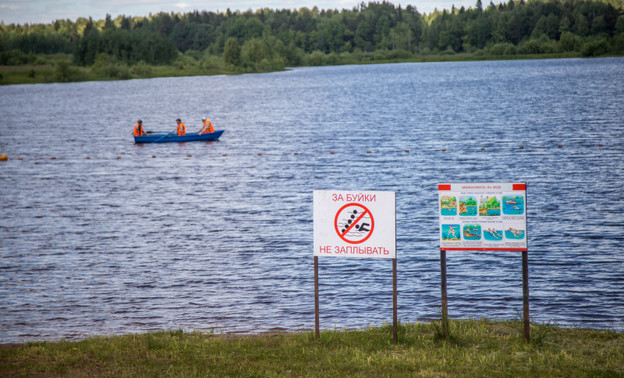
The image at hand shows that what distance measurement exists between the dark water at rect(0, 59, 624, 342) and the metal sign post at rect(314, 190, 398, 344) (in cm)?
263

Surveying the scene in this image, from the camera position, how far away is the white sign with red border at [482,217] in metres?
9.74

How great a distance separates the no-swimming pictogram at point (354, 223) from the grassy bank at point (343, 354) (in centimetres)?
151

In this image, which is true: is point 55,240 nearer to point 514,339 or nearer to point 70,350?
point 70,350

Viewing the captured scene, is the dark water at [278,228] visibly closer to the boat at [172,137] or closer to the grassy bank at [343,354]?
the boat at [172,137]

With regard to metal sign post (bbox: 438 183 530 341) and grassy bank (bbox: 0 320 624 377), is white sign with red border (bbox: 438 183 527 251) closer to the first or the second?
metal sign post (bbox: 438 183 530 341)

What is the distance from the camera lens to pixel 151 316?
46.5ft

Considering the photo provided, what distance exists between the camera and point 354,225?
10.3 m

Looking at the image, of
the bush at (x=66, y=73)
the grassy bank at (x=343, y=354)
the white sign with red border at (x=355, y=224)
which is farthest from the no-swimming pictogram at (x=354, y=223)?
the bush at (x=66, y=73)

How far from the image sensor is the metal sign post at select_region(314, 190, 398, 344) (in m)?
10.1

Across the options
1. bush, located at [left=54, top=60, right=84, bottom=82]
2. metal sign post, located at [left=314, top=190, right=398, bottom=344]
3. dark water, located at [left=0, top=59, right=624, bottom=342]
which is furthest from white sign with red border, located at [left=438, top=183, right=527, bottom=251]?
bush, located at [left=54, top=60, right=84, bottom=82]

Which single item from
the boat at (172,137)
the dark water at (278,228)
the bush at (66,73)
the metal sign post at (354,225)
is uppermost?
the bush at (66,73)

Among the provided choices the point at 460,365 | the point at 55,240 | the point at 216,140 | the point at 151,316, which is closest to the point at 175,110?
the point at 216,140

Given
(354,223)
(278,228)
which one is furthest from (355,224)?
(278,228)

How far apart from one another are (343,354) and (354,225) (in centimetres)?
195
